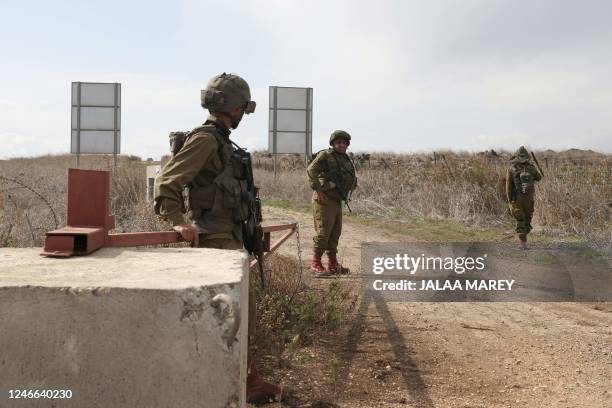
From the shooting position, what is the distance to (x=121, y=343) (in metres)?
1.62

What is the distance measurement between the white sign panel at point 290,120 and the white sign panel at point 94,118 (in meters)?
5.83

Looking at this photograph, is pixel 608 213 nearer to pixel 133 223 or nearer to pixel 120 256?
pixel 133 223

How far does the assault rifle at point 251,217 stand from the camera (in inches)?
130

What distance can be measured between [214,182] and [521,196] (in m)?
7.28

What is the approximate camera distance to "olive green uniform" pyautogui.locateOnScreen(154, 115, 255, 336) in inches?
119

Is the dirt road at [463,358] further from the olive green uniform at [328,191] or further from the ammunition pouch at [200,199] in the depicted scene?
the olive green uniform at [328,191]

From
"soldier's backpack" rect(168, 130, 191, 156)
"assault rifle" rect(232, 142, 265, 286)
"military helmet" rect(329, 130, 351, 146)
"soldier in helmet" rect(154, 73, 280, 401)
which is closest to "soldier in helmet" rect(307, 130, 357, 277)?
"military helmet" rect(329, 130, 351, 146)

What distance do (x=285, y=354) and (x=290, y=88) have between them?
51.0 ft

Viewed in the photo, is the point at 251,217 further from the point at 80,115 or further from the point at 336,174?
the point at 80,115

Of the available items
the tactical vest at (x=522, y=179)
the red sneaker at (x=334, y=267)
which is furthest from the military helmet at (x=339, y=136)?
the tactical vest at (x=522, y=179)

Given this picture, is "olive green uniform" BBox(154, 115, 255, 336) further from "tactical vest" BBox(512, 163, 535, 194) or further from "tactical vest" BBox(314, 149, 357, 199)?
"tactical vest" BBox(512, 163, 535, 194)

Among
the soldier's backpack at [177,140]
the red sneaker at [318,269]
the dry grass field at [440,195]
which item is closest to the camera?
the soldier's backpack at [177,140]

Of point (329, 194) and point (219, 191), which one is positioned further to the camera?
point (329, 194)

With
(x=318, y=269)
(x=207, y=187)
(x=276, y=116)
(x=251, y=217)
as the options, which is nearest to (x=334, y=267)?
(x=318, y=269)
